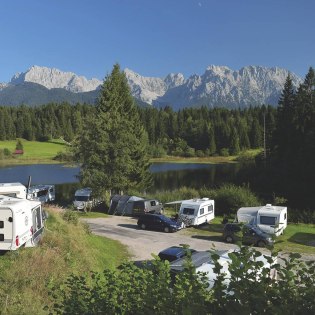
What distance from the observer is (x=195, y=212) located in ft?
114

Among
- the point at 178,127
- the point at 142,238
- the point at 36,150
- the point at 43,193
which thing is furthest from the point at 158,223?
the point at 178,127

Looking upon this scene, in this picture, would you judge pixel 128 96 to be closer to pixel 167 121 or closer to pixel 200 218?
pixel 200 218

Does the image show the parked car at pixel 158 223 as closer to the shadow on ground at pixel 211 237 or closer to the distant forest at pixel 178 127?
the shadow on ground at pixel 211 237

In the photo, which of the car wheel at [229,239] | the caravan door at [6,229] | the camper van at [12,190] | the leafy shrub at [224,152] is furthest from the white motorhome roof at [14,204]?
the leafy shrub at [224,152]

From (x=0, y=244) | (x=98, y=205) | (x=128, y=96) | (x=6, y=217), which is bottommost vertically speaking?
(x=98, y=205)

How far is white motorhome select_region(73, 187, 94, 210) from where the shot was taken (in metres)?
43.9

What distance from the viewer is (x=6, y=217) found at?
51.6 feet

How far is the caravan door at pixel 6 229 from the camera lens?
1568 cm

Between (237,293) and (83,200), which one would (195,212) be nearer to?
(83,200)

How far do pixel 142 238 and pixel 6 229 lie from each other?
15078mm

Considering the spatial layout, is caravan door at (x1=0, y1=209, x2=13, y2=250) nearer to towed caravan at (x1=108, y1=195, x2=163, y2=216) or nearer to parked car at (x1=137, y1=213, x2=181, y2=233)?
parked car at (x1=137, y1=213, x2=181, y2=233)

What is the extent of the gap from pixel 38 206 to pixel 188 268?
46.1 feet

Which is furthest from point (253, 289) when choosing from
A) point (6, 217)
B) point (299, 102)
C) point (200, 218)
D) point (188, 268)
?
point (299, 102)

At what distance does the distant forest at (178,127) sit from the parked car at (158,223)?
102900 millimetres
